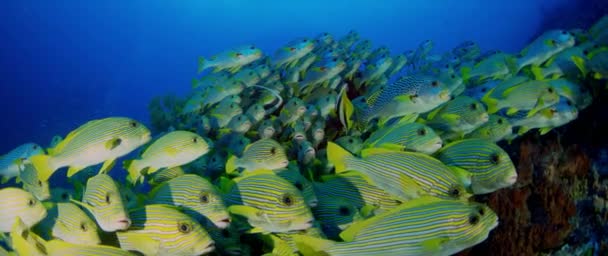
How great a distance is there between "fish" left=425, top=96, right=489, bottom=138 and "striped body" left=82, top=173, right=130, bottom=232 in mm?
3155

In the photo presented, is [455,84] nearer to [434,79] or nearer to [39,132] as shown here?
[434,79]

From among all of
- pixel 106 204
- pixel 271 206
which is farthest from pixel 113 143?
pixel 271 206

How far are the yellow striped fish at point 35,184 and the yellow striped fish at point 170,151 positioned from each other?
0.79m

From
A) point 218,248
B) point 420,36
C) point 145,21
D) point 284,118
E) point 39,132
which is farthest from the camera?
point 420,36

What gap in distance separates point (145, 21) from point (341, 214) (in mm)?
119440

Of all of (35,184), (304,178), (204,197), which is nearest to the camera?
(204,197)

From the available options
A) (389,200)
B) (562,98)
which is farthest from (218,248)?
(562,98)

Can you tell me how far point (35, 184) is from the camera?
12.5 feet

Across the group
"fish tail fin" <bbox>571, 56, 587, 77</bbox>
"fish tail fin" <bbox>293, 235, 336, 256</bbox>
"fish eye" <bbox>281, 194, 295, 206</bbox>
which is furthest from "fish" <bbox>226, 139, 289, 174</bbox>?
"fish tail fin" <bbox>571, 56, 587, 77</bbox>

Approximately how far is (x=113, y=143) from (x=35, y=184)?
122cm

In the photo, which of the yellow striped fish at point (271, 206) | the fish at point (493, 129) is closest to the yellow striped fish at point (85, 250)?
the yellow striped fish at point (271, 206)

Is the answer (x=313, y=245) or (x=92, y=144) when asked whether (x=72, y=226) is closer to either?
(x=92, y=144)

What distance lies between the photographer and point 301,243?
8.01 feet

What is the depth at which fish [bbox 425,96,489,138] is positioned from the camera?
158 inches
